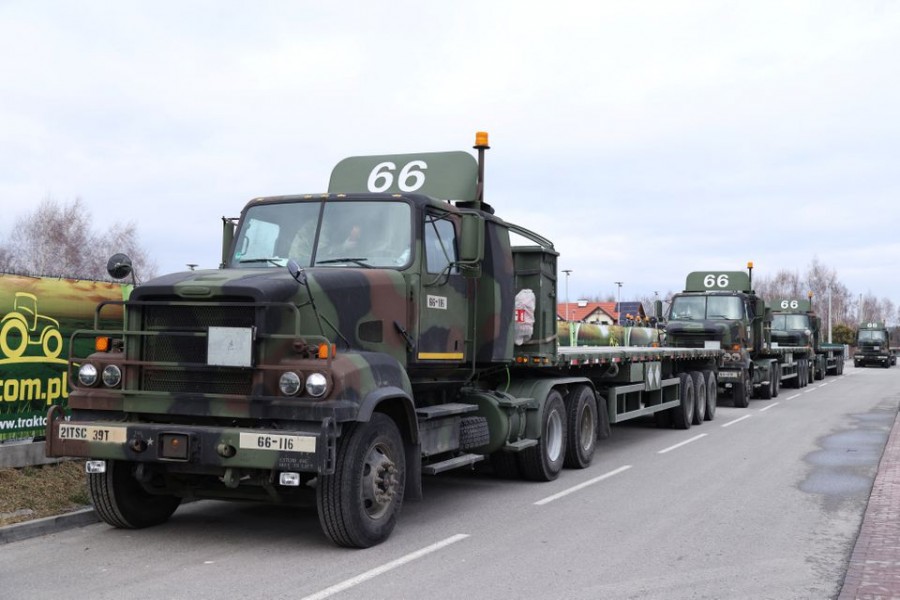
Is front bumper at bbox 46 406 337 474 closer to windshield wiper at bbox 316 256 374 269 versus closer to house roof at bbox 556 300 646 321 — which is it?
windshield wiper at bbox 316 256 374 269

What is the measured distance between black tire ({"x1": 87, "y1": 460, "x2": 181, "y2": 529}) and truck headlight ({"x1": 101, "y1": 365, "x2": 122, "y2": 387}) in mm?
641

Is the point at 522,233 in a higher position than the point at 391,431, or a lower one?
higher

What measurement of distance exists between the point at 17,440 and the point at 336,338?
3.67 meters

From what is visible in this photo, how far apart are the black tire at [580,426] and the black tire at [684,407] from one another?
4982 mm

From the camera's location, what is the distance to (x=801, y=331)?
3127 cm

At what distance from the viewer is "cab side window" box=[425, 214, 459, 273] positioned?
793 centimetres

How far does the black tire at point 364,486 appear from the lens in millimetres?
6352

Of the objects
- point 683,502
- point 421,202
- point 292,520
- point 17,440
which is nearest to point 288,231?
point 421,202

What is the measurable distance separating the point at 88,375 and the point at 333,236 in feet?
7.61

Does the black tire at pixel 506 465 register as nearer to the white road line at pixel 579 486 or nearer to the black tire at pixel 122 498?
the white road line at pixel 579 486

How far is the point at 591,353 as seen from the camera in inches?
460

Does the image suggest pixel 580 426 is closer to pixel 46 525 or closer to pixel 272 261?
pixel 272 261

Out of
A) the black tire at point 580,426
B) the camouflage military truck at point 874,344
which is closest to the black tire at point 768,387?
the black tire at point 580,426

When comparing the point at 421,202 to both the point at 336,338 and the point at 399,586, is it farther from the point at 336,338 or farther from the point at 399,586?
the point at 399,586
